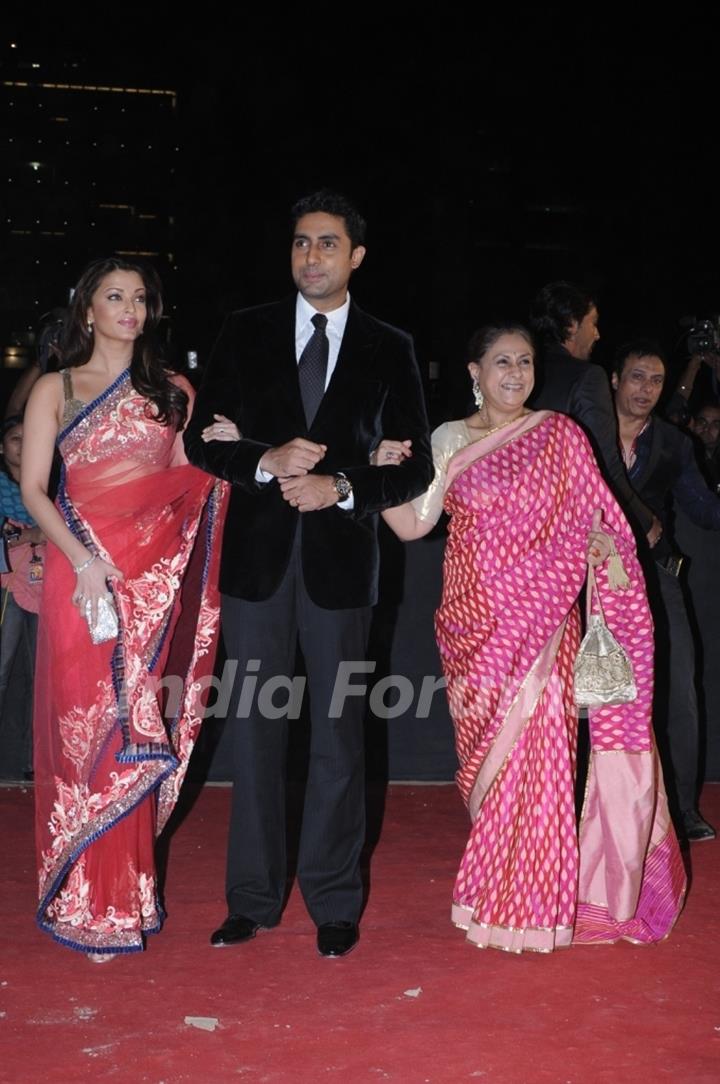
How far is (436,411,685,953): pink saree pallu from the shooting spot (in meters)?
3.16

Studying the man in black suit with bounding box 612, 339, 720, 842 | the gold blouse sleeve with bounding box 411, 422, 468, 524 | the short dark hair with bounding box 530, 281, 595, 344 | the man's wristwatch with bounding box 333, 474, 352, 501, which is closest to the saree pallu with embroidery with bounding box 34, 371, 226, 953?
the man's wristwatch with bounding box 333, 474, 352, 501

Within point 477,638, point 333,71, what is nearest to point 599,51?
point 333,71

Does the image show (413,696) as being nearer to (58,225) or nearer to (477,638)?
(477,638)

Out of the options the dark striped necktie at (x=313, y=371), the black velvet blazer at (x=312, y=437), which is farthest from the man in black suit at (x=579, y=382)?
the dark striped necktie at (x=313, y=371)

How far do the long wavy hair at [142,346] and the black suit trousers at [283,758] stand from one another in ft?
1.59

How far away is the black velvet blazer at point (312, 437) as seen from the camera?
309cm

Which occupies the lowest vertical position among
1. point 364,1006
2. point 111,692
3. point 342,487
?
point 364,1006

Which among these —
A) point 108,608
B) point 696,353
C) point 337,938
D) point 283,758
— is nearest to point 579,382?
point 283,758

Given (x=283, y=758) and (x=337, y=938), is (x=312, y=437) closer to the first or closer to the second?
(x=283, y=758)

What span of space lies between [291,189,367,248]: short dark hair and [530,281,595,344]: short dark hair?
3.74ft

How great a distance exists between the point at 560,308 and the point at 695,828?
1756 mm

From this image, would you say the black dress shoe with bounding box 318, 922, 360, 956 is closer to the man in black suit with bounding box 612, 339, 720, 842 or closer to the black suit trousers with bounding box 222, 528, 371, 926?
the black suit trousers with bounding box 222, 528, 371, 926

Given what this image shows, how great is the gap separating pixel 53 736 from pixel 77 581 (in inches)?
15.6

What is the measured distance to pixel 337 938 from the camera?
311 centimetres
